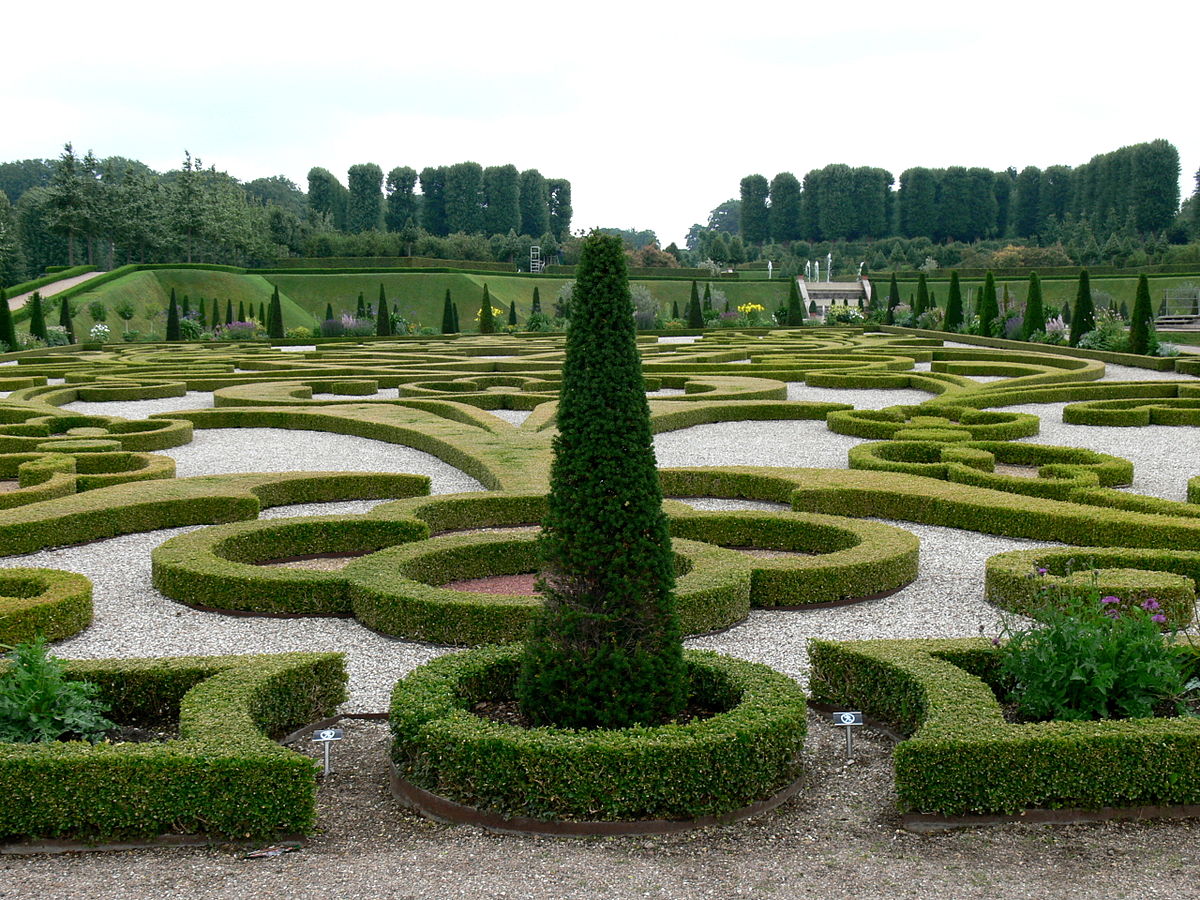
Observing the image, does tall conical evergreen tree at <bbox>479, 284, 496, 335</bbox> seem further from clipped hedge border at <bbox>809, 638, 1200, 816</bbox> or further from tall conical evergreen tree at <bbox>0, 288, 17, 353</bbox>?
clipped hedge border at <bbox>809, 638, 1200, 816</bbox>

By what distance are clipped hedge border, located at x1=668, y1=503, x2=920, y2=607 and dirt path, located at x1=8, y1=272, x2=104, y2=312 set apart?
44454 millimetres

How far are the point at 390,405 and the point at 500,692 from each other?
451 inches

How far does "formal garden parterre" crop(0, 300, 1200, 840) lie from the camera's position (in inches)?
162

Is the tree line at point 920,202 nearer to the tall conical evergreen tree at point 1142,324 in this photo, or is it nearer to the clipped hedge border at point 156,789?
the tall conical evergreen tree at point 1142,324

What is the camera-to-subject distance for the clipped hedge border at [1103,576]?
625cm

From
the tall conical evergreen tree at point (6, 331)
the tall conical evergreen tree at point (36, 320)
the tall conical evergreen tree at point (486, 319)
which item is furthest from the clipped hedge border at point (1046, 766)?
the tall conical evergreen tree at point (36, 320)

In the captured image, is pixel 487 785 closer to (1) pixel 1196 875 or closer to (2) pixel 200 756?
(2) pixel 200 756

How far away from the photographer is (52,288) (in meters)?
51.4

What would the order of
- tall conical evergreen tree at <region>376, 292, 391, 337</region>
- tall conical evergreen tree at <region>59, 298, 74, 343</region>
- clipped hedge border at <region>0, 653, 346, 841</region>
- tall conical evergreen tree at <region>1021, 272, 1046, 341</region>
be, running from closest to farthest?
clipped hedge border at <region>0, 653, 346, 841</region> → tall conical evergreen tree at <region>1021, 272, 1046, 341</region> → tall conical evergreen tree at <region>376, 292, 391, 337</region> → tall conical evergreen tree at <region>59, 298, 74, 343</region>

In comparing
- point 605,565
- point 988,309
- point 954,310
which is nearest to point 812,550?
point 605,565

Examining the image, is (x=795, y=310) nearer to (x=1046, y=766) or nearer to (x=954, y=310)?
(x=954, y=310)

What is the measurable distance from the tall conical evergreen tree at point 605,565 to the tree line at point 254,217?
5894 cm

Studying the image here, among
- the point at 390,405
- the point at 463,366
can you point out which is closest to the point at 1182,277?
the point at 463,366

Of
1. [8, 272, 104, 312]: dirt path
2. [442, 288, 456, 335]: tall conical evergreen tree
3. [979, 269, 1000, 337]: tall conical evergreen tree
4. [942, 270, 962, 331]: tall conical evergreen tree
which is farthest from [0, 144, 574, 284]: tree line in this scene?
[979, 269, 1000, 337]: tall conical evergreen tree
